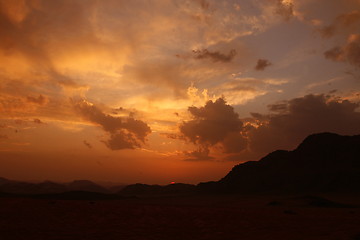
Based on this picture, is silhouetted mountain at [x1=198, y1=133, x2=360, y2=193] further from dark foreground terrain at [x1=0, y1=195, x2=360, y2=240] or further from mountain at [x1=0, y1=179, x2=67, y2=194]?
mountain at [x1=0, y1=179, x2=67, y2=194]

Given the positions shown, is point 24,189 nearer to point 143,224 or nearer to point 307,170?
point 307,170

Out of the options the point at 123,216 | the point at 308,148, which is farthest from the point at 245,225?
the point at 308,148

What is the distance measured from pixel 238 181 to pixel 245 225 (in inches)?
3988

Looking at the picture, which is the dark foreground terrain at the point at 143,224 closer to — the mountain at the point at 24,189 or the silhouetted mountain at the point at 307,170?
the silhouetted mountain at the point at 307,170

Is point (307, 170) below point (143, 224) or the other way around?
the other way around

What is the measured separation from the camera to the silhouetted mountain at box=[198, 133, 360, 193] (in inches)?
3369

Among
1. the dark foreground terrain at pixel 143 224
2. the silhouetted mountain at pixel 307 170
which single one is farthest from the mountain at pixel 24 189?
the dark foreground terrain at pixel 143 224

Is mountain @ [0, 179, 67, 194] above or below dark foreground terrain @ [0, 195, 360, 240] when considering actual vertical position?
above

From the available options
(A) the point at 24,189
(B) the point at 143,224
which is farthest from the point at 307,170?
(A) the point at 24,189

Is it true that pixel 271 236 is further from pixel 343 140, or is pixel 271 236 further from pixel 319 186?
pixel 343 140

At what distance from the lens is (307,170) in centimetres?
10244

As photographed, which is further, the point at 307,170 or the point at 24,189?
the point at 24,189

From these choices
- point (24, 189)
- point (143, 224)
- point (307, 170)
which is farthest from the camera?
point (24, 189)

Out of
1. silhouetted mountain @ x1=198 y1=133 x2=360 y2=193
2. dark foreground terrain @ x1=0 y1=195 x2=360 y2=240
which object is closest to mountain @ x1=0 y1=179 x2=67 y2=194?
silhouetted mountain @ x1=198 y1=133 x2=360 y2=193
